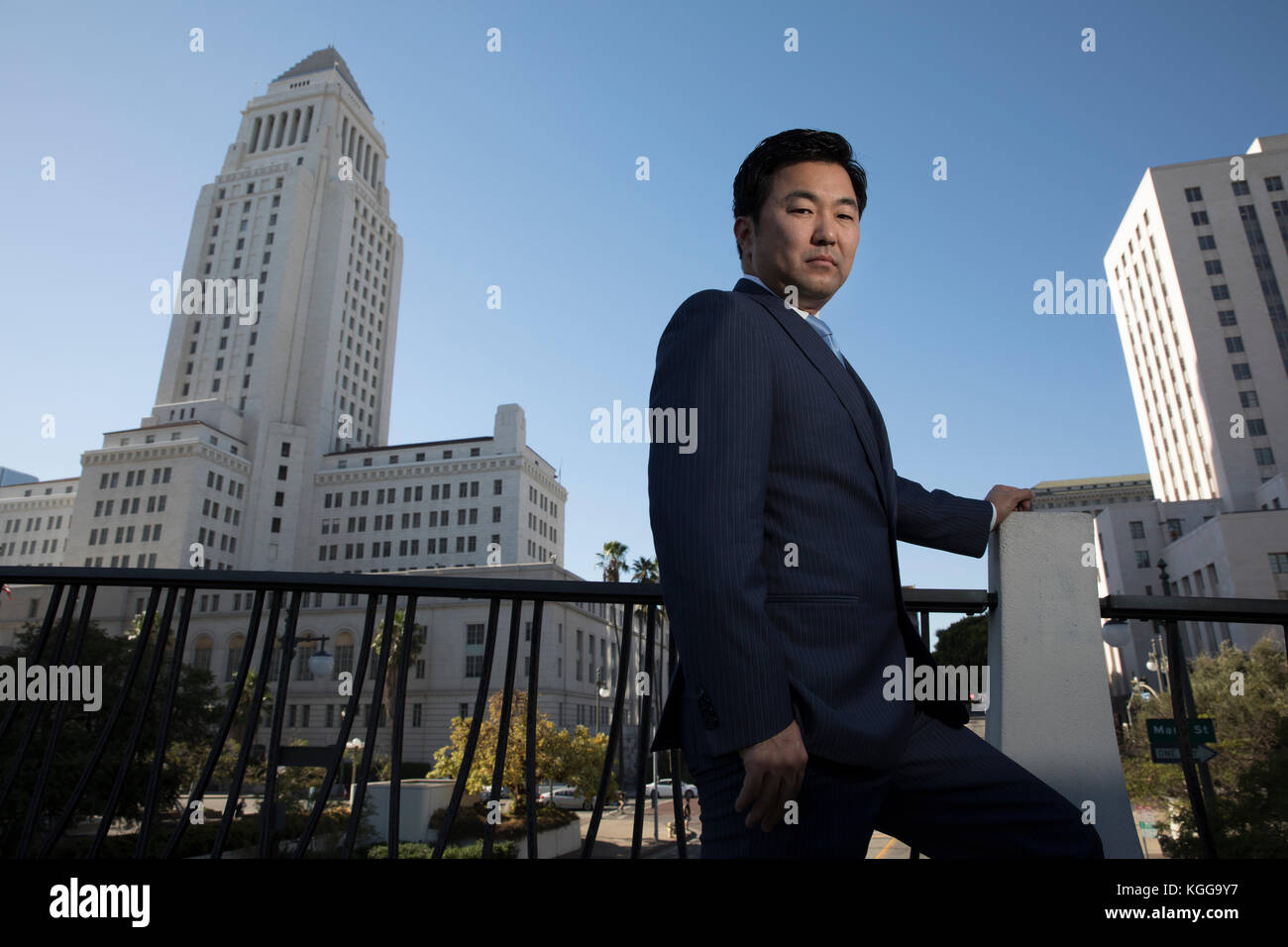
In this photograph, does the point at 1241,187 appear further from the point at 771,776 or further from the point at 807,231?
the point at 771,776

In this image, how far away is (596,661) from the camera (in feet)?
249

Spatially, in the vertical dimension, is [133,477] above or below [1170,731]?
above

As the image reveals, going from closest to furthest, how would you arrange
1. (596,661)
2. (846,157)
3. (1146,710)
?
1. (846,157)
2. (1146,710)
3. (596,661)

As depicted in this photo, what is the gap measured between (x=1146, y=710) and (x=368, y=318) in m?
97.7

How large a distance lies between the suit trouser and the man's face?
53.6 inches

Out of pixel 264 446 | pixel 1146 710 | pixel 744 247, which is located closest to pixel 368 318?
pixel 264 446

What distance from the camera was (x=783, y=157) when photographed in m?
2.50

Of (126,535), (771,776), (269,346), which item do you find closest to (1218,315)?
(771,776)

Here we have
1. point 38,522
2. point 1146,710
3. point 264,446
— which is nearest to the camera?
point 1146,710

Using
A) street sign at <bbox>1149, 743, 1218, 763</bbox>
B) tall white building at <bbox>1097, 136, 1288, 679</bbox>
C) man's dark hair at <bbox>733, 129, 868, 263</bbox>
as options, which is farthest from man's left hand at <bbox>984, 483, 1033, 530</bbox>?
tall white building at <bbox>1097, 136, 1288, 679</bbox>

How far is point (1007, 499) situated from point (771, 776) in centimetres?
184
